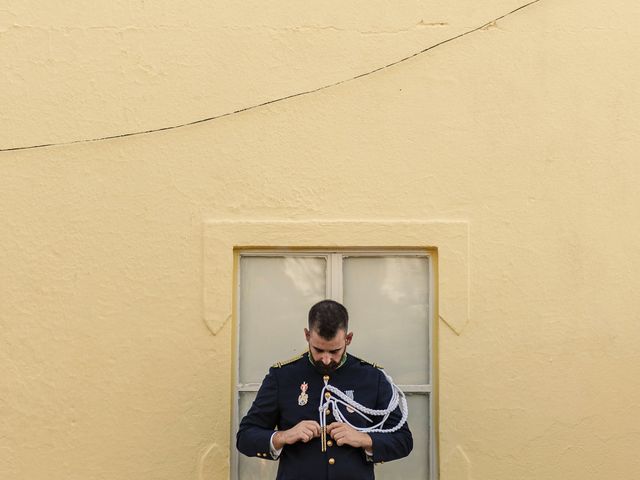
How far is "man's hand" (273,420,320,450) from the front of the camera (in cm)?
470

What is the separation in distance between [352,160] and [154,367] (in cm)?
150

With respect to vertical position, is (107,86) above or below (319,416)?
above

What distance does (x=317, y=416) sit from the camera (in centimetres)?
491

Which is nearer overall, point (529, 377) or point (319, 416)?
point (319, 416)

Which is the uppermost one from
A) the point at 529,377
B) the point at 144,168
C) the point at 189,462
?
the point at 144,168

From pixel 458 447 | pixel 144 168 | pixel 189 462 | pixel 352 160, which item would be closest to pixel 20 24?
pixel 144 168

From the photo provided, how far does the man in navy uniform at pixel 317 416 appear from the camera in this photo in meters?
4.74

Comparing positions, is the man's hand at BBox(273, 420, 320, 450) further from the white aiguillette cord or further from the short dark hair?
the short dark hair

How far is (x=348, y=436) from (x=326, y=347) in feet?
1.37

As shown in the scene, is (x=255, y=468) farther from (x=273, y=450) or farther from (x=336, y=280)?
(x=336, y=280)

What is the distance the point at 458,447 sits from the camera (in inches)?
211

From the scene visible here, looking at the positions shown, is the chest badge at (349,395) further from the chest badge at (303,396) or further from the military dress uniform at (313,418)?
the chest badge at (303,396)

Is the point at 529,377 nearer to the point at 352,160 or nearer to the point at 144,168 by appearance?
the point at 352,160

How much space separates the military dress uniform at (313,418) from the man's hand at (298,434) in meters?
0.05
